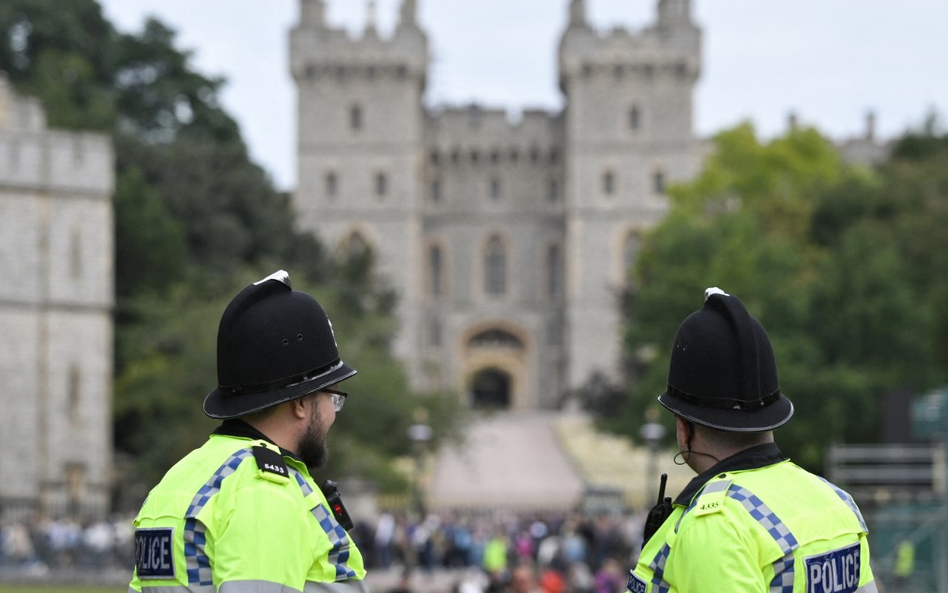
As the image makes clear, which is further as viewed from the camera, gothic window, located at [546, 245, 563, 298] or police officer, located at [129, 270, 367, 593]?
gothic window, located at [546, 245, 563, 298]

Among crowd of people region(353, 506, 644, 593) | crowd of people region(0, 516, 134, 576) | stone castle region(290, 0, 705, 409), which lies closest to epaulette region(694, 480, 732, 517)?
crowd of people region(353, 506, 644, 593)

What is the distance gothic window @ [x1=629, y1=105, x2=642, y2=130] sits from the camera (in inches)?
2697

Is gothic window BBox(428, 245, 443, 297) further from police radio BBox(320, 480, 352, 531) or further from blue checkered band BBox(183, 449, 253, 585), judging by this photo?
blue checkered band BBox(183, 449, 253, 585)

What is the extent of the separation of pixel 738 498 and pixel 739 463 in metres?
0.16

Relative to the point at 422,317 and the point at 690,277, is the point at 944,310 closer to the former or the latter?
the point at 690,277

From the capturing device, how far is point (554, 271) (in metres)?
Answer: 70.9

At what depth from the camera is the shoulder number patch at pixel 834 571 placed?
3.55 metres

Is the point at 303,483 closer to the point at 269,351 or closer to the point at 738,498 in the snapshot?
the point at 269,351

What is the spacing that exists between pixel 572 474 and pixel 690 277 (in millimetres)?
12576

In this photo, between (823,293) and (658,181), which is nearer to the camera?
(823,293)

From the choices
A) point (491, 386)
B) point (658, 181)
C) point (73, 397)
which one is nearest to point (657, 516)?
point (73, 397)

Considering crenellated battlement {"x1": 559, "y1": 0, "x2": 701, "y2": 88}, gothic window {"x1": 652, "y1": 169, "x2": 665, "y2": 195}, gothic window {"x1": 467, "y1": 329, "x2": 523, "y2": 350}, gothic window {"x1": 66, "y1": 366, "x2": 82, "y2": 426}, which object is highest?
crenellated battlement {"x1": 559, "y1": 0, "x2": 701, "y2": 88}

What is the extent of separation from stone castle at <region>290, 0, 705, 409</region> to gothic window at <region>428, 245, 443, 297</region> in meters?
0.06

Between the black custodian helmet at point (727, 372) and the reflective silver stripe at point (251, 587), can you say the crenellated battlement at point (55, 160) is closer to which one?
the black custodian helmet at point (727, 372)
